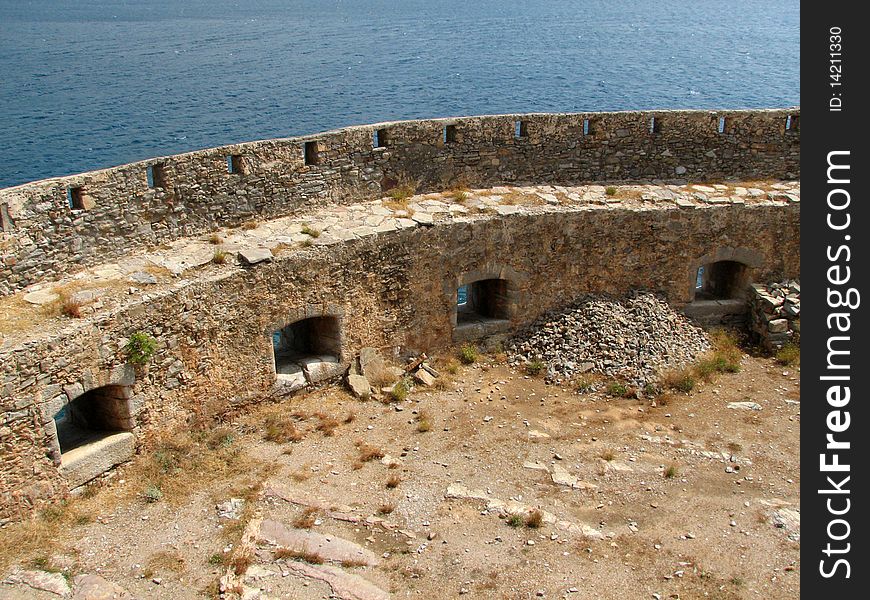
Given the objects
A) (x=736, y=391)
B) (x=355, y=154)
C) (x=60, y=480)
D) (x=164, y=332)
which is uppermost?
(x=355, y=154)

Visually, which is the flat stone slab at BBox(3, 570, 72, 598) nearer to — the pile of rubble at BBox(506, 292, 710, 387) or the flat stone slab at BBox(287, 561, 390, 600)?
the flat stone slab at BBox(287, 561, 390, 600)

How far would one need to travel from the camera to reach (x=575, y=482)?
1248 cm

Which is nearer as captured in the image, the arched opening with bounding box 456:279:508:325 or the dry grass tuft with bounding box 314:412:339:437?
the dry grass tuft with bounding box 314:412:339:437

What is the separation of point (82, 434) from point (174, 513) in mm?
2194

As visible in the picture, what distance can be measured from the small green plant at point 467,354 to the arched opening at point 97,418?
6083mm

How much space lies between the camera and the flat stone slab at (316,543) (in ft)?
35.1

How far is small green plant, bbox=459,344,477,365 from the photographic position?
15719 mm

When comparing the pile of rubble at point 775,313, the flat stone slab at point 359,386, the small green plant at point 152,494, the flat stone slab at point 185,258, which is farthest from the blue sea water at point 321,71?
the pile of rubble at point 775,313

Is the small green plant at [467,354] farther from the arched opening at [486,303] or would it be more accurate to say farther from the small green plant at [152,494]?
the small green plant at [152,494]

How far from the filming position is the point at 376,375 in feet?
48.9

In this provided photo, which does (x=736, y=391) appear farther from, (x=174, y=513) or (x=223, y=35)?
(x=223, y=35)

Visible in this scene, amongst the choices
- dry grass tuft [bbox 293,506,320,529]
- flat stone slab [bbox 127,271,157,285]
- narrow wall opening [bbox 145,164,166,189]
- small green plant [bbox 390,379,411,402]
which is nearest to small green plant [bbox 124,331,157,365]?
flat stone slab [bbox 127,271,157,285]

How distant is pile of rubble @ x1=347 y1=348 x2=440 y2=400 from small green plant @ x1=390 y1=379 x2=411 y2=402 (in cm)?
7
